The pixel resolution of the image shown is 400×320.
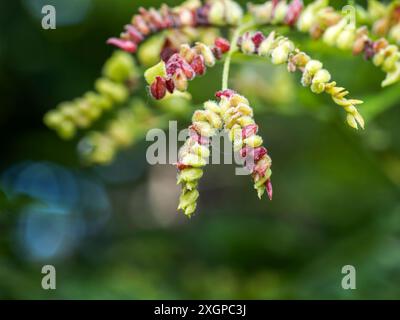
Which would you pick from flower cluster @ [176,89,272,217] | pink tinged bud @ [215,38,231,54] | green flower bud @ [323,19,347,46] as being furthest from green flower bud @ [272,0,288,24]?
flower cluster @ [176,89,272,217]

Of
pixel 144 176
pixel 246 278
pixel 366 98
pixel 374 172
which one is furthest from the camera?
pixel 144 176

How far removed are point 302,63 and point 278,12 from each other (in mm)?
300

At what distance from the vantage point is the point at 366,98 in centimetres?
210

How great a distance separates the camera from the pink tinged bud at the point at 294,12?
5.13 feet

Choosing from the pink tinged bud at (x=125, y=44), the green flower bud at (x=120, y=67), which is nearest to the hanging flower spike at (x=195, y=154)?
the pink tinged bud at (x=125, y=44)

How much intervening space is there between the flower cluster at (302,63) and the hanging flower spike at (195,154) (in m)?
0.21

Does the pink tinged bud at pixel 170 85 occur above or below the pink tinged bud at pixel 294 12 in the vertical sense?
below

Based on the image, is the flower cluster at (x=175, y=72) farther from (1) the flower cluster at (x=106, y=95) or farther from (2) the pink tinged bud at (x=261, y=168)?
(1) the flower cluster at (x=106, y=95)

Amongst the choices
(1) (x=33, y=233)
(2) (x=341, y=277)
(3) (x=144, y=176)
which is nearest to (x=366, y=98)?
(2) (x=341, y=277)

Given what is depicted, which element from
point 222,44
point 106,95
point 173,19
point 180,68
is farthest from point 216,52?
point 106,95

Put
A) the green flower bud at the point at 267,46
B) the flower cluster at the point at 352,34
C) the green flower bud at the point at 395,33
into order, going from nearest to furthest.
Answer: the green flower bud at the point at 267,46, the flower cluster at the point at 352,34, the green flower bud at the point at 395,33

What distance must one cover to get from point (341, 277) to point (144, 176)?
2.02 m

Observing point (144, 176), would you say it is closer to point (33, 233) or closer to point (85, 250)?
point (85, 250)

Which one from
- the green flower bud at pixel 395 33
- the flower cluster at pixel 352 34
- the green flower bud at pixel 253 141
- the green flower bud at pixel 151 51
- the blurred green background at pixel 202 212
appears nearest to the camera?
the green flower bud at pixel 253 141
